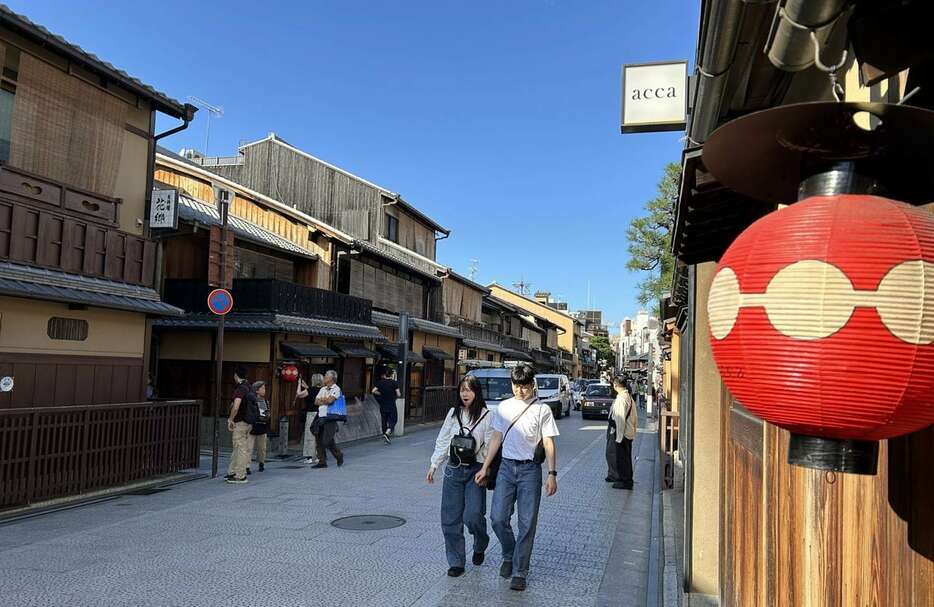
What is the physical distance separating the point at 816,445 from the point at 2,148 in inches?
483

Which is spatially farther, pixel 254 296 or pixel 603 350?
pixel 603 350

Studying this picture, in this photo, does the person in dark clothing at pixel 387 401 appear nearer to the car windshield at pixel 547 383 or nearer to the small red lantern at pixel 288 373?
the small red lantern at pixel 288 373

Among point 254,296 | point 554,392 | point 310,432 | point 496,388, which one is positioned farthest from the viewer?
point 554,392

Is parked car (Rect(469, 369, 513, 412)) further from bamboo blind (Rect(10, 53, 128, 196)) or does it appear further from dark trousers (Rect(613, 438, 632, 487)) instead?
bamboo blind (Rect(10, 53, 128, 196))

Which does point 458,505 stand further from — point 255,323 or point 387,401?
point 387,401

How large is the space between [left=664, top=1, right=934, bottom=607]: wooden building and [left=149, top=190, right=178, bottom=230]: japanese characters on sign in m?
11.2

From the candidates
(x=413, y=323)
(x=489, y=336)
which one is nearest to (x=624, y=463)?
(x=413, y=323)

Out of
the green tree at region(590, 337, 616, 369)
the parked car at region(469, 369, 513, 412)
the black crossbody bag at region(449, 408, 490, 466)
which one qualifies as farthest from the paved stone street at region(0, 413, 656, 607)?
the green tree at region(590, 337, 616, 369)

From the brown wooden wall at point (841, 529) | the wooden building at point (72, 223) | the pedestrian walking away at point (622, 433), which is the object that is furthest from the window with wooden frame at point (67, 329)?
the brown wooden wall at point (841, 529)

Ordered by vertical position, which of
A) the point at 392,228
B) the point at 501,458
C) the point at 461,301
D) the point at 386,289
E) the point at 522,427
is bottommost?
the point at 501,458

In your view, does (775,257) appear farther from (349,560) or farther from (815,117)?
(349,560)

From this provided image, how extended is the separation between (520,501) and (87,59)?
10.7 meters

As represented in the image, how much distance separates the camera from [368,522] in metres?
9.00

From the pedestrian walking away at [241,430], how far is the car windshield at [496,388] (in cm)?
1446
